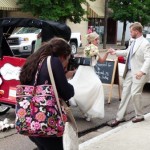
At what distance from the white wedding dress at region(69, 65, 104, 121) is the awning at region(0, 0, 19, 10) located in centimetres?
1808

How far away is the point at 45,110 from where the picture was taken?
3.51m

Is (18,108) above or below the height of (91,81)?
above

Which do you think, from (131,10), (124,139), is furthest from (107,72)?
(131,10)

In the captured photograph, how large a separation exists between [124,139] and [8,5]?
20.3 meters

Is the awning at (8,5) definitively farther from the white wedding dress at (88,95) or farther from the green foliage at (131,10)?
the white wedding dress at (88,95)

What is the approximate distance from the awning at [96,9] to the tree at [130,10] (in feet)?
2.61

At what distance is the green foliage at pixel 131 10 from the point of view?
106 feet

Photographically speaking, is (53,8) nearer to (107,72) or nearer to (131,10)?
(131,10)

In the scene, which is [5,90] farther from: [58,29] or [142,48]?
[142,48]

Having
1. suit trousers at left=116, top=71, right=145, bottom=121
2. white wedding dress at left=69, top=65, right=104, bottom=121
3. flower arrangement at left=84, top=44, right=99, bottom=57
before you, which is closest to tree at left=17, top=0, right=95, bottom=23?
flower arrangement at left=84, top=44, right=99, bottom=57

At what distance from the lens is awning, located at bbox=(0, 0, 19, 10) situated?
24567mm

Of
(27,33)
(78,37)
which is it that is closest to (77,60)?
(27,33)

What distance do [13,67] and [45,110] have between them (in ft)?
12.8

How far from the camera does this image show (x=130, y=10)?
3238cm
